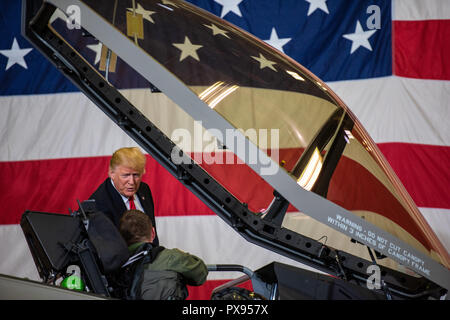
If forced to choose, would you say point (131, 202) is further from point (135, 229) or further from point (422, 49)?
point (422, 49)

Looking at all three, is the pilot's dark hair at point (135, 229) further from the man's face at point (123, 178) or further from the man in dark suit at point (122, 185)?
the man's face at point (123, 178)

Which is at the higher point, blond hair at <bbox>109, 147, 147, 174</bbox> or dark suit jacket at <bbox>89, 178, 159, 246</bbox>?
blond hair at <bbox>109, 147, 147, 174</bbox>

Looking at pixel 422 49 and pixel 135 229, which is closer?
pixel 135 229

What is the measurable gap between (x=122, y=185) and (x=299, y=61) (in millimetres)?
2003

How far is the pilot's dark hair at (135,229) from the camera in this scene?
6.64 ft

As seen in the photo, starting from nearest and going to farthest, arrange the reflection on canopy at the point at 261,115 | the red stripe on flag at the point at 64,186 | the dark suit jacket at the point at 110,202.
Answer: the reflection on canopy at the point at 261,115 → the dark suit jacket at the point at 110,202 → the red stripe on flag at the point at 64,186

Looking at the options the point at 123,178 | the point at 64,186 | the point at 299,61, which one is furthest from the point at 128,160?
the point at 299,61

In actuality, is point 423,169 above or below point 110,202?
above

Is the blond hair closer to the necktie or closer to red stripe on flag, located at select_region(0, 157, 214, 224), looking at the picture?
the necktie

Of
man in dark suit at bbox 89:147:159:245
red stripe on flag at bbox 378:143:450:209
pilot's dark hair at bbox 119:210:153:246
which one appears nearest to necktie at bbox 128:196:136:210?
man in dark suit at bbox 89:147:159:245

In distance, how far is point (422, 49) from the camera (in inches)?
155

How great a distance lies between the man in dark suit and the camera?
2.56 meters

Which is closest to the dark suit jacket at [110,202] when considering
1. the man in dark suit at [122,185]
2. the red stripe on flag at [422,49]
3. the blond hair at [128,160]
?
the man in dark suit at [122,185]

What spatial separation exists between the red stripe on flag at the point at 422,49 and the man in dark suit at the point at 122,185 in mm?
2260
